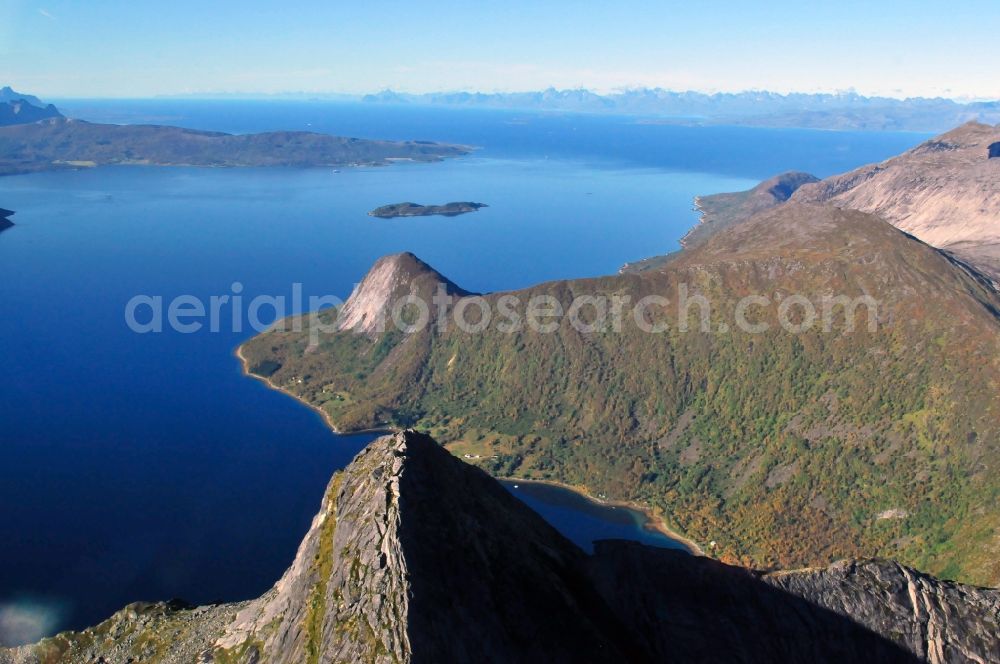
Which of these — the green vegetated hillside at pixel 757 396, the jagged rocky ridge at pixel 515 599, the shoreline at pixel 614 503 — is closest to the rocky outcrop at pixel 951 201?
the green vegetated hillside at pixel 757 396

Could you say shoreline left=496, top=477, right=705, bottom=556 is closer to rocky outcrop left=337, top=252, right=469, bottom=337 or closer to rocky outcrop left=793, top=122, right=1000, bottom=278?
rocky outcrop left=337, top=252, right=469, bottom=337

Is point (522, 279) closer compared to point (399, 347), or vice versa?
point (399, 347)

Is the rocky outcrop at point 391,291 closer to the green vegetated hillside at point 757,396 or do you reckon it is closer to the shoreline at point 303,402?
the green vegetated hillside at point 757,396

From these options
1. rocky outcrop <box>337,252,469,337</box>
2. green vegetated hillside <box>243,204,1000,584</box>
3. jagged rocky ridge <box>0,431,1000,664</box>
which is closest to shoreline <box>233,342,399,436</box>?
green vegetated hillside <box>243,204,1000,584</box>

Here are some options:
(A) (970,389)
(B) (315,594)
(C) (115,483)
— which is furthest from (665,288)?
(B) (315,594)

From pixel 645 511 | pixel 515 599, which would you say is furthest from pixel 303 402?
pixel 515 599

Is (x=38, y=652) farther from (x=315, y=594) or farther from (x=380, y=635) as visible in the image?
A: (x=380, y=635)
